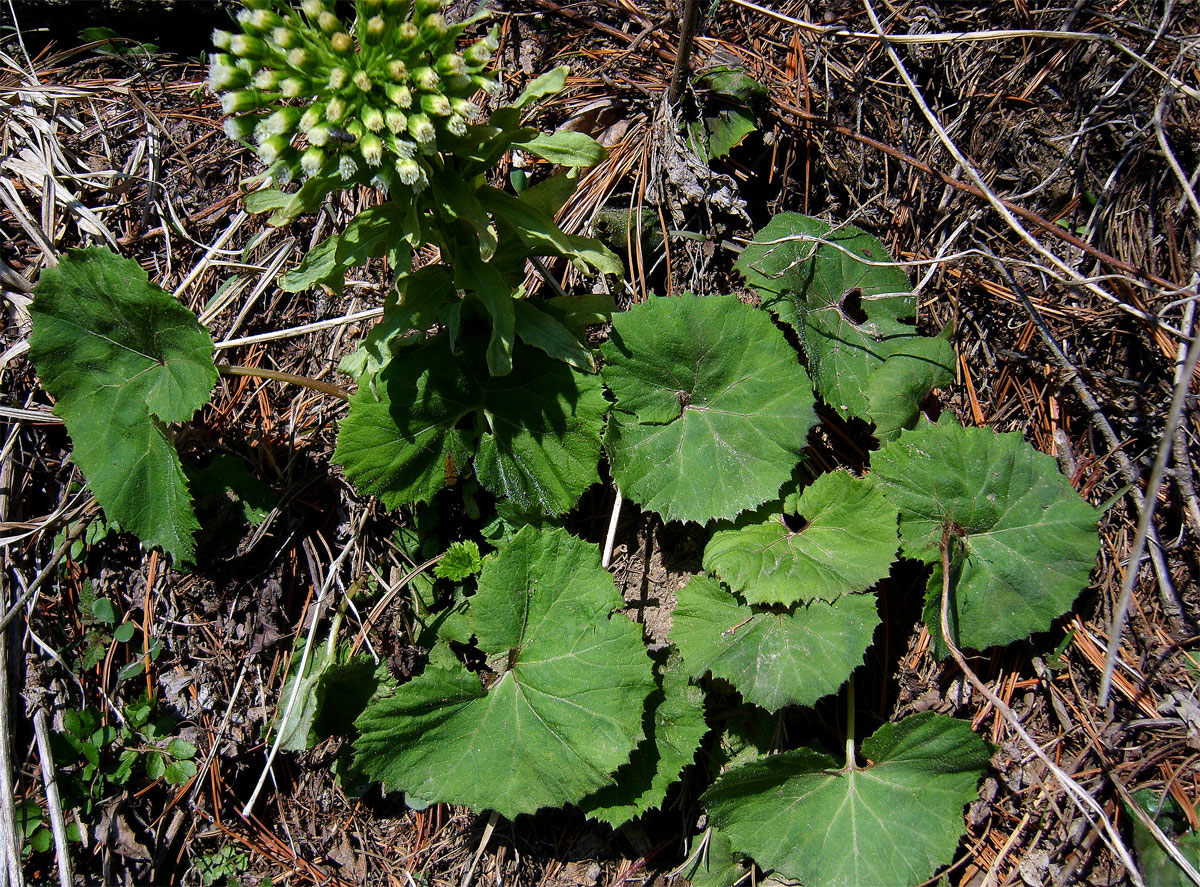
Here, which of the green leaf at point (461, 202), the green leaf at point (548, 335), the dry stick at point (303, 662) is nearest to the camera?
the green leaf at point (461, 202)

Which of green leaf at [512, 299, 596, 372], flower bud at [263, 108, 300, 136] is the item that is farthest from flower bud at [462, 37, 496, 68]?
green leaf at [512, 299, 596, 372]

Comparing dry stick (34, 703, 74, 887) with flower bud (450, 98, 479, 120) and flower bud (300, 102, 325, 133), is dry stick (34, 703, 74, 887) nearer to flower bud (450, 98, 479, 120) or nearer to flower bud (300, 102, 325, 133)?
flower bud (300, 102, 325, 133)

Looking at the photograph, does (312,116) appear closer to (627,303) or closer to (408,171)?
(408,171)

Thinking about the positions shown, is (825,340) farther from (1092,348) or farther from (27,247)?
(27,247)

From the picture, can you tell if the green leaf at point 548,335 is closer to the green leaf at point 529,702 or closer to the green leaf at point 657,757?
the green leaf at point 529,702

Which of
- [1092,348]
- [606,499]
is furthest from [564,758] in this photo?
[1092,348]

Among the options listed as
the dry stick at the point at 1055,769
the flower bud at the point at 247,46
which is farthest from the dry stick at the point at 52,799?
the dry stick at the point at 1055,769
